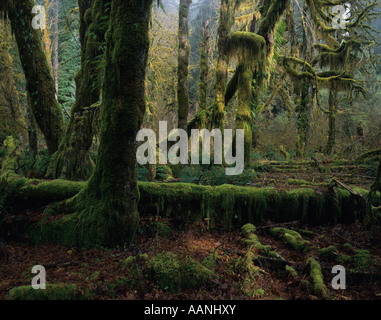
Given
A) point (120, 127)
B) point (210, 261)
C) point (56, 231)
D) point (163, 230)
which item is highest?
point (120, 127)

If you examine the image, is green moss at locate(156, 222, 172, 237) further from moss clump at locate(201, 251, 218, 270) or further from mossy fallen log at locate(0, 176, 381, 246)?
moss clump at locate(201, 251, 218, 270)

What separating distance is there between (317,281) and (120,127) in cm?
371

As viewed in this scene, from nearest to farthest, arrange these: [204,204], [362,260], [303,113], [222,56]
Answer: [362,260], [204,204], [222,56], [303,113]

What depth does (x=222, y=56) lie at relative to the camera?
8.66 metres

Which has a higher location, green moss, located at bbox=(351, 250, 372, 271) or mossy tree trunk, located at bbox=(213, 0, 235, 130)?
mossy tree trunk, located at bbox=(213, 0, 235, 130)

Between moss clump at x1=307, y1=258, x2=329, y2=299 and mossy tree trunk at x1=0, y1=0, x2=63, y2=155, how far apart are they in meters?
7.45

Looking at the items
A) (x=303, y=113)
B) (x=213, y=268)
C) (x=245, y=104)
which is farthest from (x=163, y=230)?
(x=303, y=113)

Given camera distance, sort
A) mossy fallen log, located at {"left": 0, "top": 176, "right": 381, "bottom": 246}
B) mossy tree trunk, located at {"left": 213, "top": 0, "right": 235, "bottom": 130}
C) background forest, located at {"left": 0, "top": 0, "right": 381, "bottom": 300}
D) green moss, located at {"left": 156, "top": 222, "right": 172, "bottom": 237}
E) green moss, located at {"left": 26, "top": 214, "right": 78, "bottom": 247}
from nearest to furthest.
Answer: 1. background forest, located at {"left": 0, "top": 0, "right": 381, "bottom": 300}
2. green moss, located at {"left": 26, "top": 214, "right": 78, "bottom": 247}
3. mossy fallen log, located at {"left": 0, "top": 176, "right": 381, "bottom": 246}
4. green moss, located at {"left": 156, "top": 222, "right": 172, "bottom": 237}
5. mossy tree trunk, located at {"left": 213, "top": 0, "right": 235, "bottom": 130}

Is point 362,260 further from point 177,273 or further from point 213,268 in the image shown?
point 177,273

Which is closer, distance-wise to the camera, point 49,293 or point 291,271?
point 49,293

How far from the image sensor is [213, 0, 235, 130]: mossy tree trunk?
28.5ft

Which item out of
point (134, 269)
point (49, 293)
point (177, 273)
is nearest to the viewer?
point (49, 293)

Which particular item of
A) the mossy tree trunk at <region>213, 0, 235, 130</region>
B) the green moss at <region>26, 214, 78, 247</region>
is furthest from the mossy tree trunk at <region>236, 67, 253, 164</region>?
the green moss at <region>26, 214, 78, 247</region>

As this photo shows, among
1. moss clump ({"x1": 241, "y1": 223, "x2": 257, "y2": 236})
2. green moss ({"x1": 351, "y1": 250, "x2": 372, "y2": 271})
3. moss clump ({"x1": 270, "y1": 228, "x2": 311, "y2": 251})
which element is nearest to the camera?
green moss ({"x1": 351, "y1": 250, "x2": 372, "y2": 271})
